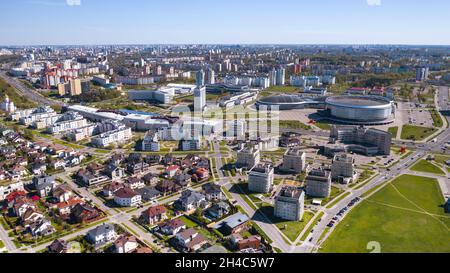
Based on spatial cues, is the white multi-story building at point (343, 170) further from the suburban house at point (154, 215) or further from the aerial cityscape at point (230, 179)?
the suburban house at point (154, 215)

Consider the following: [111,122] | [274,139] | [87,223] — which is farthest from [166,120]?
[87,223]

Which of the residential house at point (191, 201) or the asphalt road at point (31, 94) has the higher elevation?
the asphalt road at point (31, 94)

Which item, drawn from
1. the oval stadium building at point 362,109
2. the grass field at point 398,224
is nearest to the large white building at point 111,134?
the grass field at point 398,224

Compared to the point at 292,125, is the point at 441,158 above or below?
below

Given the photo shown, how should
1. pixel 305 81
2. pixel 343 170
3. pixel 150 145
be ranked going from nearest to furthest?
pixel 343 170 < pixel 150 145 < pixel 305 81

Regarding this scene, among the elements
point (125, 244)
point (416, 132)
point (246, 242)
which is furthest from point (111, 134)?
point (416, 132)

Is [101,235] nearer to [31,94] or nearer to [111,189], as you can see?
[111,189]
